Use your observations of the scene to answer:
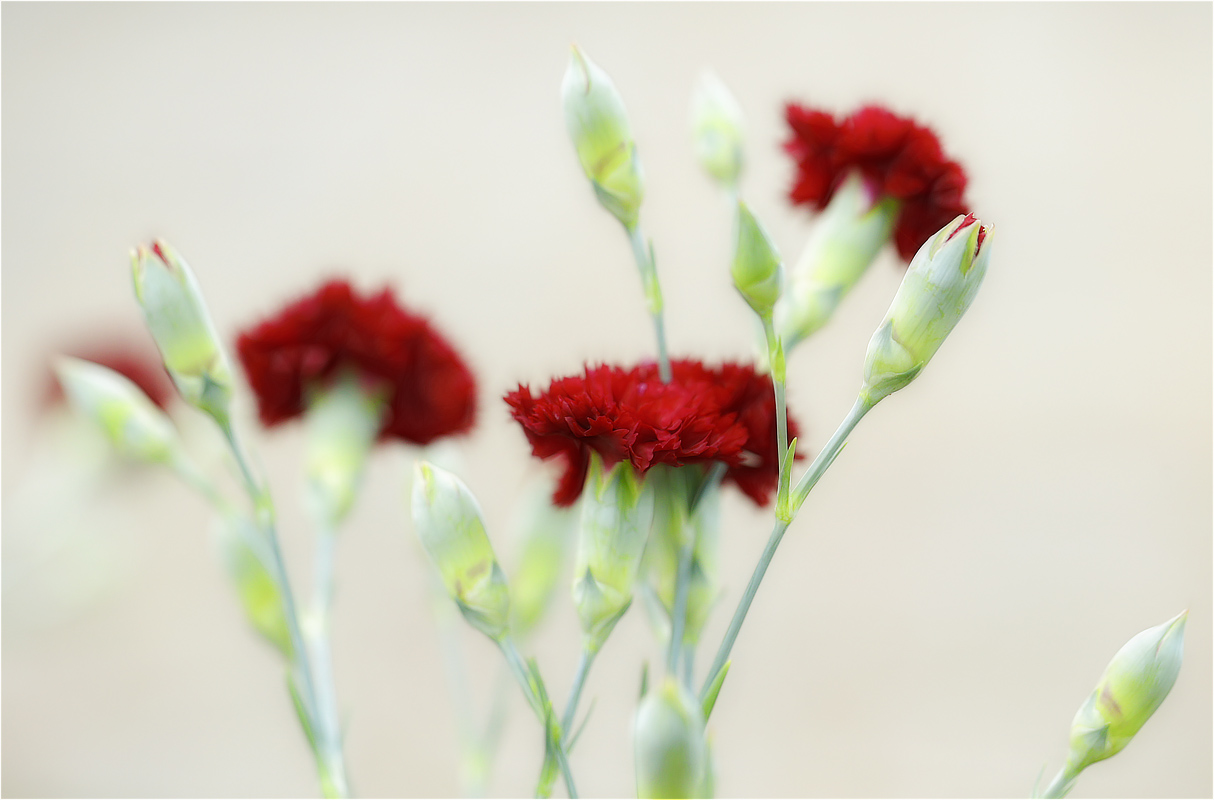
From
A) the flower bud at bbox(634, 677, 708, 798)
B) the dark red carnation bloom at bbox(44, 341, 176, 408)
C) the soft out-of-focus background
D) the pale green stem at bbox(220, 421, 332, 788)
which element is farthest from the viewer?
the soft out-of-focus background

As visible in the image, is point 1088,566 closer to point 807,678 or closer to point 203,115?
point 807,678

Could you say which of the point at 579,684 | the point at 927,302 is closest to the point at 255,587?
the point at 579,684

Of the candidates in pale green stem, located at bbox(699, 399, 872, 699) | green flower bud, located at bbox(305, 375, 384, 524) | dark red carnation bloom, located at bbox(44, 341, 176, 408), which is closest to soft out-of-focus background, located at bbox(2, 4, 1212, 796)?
dark red carnation bloom, located at bbox(44, 341, 176, 408)

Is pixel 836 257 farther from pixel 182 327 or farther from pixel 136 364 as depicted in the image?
pixel 136 364

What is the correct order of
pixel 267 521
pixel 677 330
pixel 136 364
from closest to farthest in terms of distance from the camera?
pixel 267 521, pixel 136 364, pixel 677 330

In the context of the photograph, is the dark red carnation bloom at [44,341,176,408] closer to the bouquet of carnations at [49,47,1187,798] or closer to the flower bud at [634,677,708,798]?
the bouquet of carnations at [49,47,1187,798]

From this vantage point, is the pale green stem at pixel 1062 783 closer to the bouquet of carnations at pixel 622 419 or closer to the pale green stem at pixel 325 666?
the bouquet of carnations at pixel 622 419
